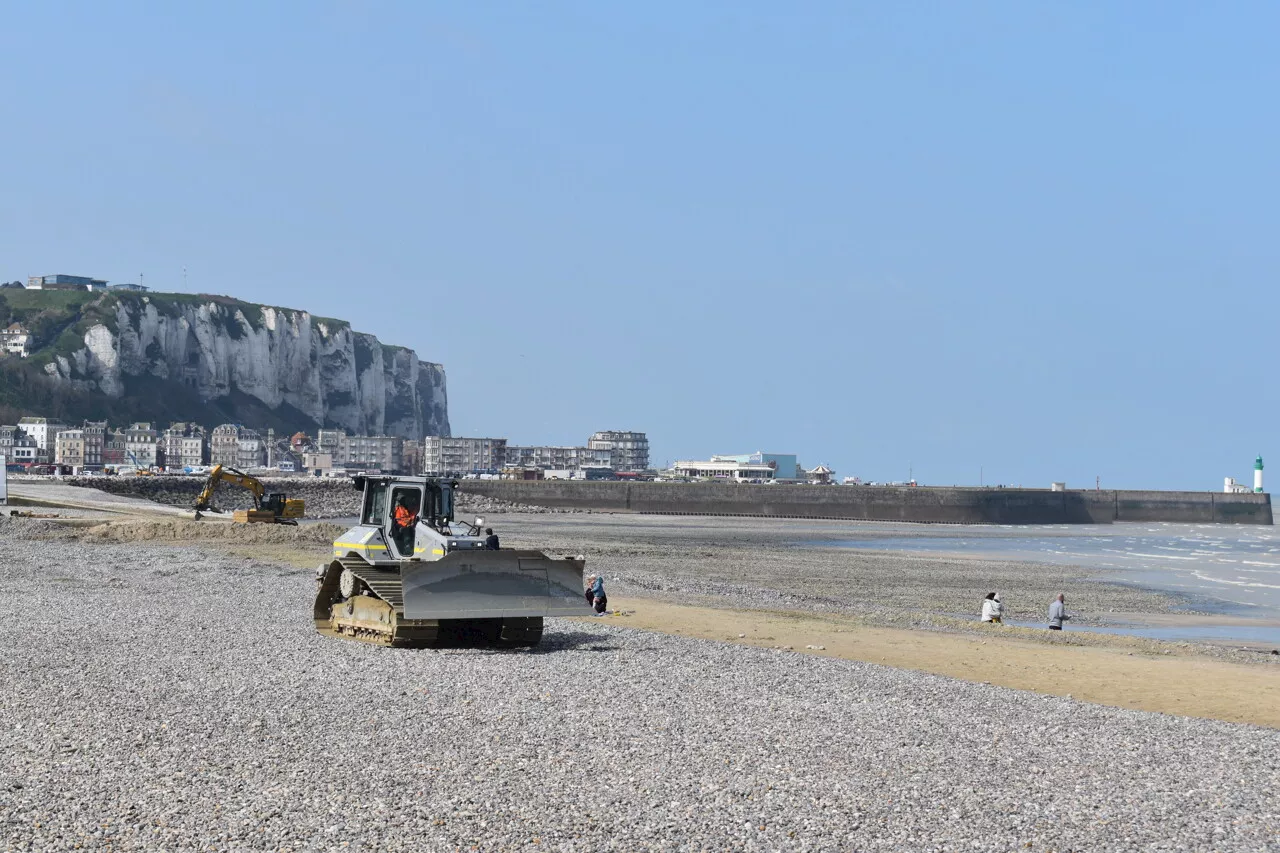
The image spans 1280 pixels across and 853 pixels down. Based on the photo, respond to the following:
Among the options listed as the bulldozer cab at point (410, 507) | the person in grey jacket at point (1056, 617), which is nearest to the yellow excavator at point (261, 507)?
the person in grey jacket at point (1056, 617)

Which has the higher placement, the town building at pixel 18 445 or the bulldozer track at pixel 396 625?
the town building at pixel 18 445

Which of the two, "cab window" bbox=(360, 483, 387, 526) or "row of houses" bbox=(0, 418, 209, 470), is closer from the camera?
"cab window" bbox=(360, 483, 387, 526)

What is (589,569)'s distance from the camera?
4022cm

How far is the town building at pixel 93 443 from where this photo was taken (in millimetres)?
183375

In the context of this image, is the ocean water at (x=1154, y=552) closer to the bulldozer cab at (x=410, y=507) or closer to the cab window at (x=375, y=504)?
the bulldozer cab at (x=410, y=507)

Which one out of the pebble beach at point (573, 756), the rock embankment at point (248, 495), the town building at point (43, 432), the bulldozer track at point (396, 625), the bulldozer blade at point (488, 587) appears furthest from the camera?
the town building at point (43, 432)

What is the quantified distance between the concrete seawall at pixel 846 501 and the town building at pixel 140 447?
235 ft

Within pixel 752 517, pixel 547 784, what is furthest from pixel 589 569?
pixel 752 517

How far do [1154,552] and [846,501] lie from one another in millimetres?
53970

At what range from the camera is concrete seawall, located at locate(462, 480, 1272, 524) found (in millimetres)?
122438

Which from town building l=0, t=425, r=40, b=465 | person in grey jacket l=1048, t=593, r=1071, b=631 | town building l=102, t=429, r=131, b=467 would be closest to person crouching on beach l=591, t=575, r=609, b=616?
person in grey jacket l=1048, t=593, r=1071, b=631

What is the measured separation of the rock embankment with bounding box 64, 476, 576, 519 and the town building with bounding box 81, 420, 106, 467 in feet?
208

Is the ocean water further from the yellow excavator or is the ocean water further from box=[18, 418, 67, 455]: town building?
box=[18, 418, 67, 455]: town building

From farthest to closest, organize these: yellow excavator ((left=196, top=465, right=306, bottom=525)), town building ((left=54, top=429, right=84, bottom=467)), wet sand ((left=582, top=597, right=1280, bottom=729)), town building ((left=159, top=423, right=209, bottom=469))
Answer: town building ((left=159, top=423, right=209, bottom=469)), town building ((left=54, top=429, right=84, bottom=467)), yellow excavator ((left=196, top=465, right=306, bottom=525)), wet sand ((left=582, top=597, right=1280, bottom=729))
